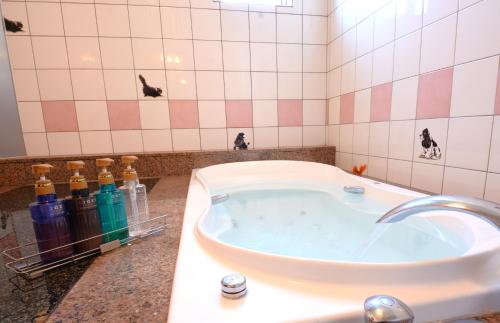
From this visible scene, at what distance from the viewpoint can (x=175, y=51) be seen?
152 centimetres

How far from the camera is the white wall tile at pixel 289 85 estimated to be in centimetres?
166

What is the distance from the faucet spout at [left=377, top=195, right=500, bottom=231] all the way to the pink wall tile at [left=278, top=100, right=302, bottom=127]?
1302 mm

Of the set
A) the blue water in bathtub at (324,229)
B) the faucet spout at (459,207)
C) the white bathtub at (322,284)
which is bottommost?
the blue water in bathtub at (324,229)

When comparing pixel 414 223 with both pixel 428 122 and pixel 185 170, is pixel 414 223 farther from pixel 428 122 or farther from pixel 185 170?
pixel 185 170

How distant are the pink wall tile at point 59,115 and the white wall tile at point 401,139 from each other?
1869mm

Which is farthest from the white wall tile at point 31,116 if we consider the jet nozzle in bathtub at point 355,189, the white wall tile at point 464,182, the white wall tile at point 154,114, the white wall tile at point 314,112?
the white wall tile at point 464,182

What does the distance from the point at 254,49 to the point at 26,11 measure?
138 centimetres

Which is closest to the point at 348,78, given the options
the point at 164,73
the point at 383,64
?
the point at 383,64

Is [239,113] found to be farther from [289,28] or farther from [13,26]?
[13,26]

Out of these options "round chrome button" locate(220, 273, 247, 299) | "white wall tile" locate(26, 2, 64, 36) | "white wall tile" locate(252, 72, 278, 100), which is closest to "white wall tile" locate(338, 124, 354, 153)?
"white wall tile" locate(252, 72, 278, 100)

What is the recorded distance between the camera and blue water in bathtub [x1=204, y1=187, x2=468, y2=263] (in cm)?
74

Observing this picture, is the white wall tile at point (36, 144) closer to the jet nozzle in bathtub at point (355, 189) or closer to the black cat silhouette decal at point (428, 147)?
the jet nozzle in bathtub at point (355, 189)

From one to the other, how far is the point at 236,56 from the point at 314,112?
27.6 inches

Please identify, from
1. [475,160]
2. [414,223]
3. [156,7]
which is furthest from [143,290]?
[156,7]
